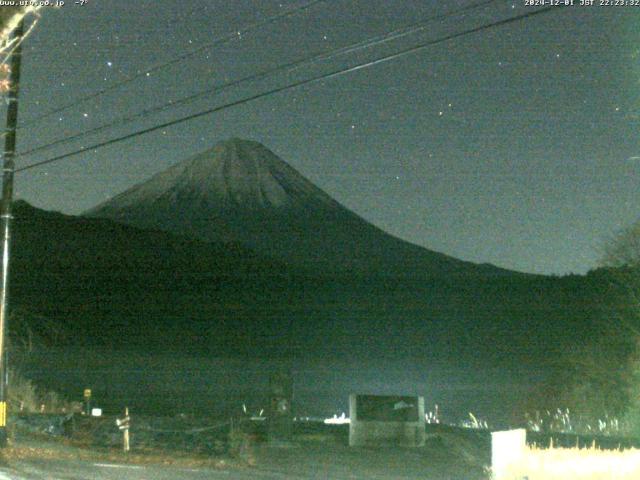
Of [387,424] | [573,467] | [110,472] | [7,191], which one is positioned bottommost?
[110,472]

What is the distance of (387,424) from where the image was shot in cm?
2317

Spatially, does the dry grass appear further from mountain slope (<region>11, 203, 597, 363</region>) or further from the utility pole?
mountain slope (<region>11, 203, 597, 363</region>)

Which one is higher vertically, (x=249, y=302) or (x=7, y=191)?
(x=249, y=302)

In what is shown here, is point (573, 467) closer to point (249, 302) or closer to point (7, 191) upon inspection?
point (7, 191)

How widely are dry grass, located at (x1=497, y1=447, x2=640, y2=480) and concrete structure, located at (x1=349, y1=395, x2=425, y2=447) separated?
789cm

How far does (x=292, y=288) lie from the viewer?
11112cm

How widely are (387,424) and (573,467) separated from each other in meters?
9.64

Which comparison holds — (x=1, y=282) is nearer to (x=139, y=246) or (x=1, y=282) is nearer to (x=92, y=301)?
(x=92, y=301)

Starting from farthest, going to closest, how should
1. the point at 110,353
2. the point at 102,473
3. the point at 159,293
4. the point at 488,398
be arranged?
the point at 159,293 < the point at 110,353 < the point at 488,398 < the point at 102,473

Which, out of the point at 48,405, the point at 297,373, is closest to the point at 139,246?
the point at 297,373

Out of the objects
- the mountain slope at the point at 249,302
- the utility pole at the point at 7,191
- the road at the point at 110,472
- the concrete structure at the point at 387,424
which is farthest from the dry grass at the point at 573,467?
the mountain slope at the point at 249,302

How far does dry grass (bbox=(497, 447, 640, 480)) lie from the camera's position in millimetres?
13289

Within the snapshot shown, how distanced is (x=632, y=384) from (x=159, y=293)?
7626 cm

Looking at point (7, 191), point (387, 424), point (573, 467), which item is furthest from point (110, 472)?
point (387, 424)
